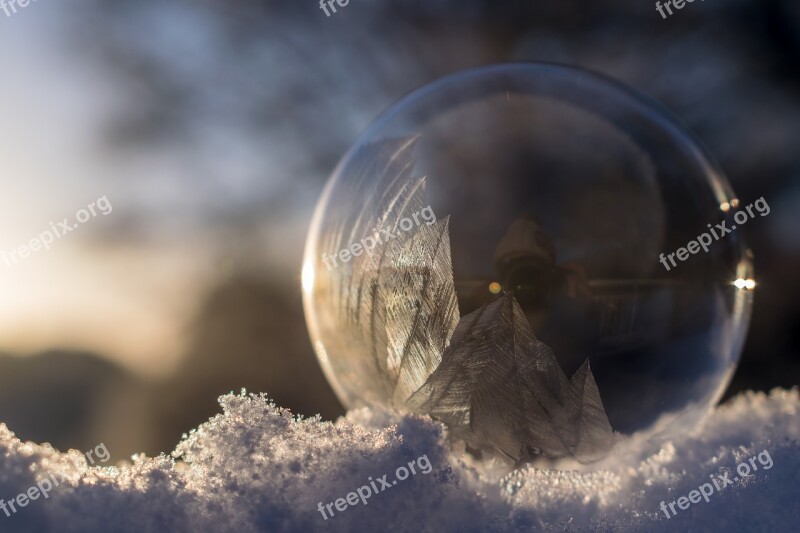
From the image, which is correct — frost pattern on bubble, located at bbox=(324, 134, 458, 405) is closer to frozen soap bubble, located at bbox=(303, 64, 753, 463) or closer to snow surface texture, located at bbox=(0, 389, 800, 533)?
frozen soap bubble, located at bbox=(303, 64, 753, 463)

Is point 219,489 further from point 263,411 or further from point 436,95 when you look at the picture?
point 436,95

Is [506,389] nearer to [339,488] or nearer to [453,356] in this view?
[453,356]

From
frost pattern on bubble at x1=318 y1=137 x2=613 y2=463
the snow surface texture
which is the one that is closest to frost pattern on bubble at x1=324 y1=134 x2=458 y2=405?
frost pattern on bubble at x1=318 y1=137 x2=613 y2=463

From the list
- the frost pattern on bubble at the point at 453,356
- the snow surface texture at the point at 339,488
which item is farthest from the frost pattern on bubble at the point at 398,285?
the snow surface texture at the point at 339,488

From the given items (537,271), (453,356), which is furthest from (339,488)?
(537,271)

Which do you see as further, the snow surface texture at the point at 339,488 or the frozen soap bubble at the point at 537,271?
the frozen soap bubble at the point at 537,271

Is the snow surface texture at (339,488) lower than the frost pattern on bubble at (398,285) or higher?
lower

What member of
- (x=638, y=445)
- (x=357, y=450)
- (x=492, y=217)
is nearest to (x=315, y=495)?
(x=357, y=450)

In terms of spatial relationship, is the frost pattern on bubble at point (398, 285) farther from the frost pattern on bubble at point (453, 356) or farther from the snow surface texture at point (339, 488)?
the snow surface texture at point (339, 488)
